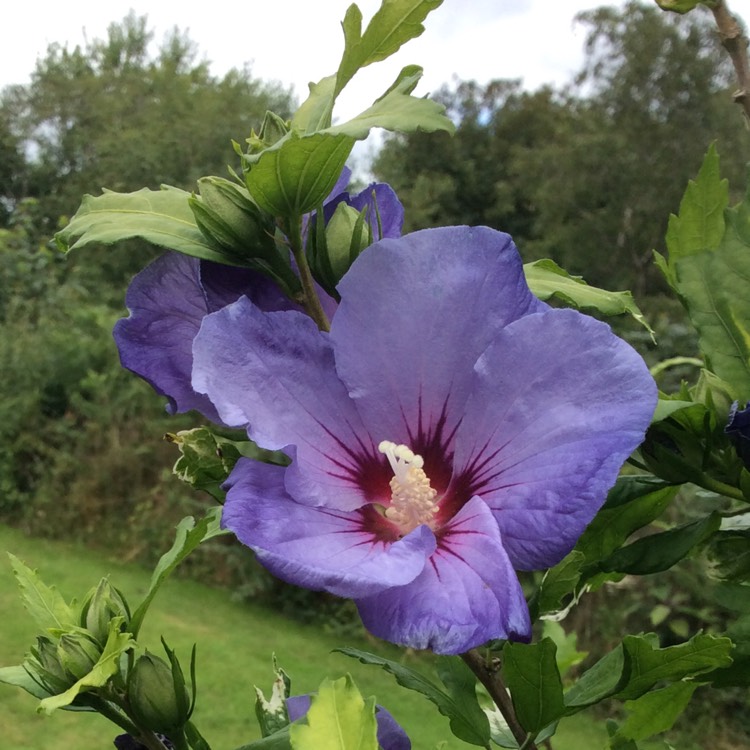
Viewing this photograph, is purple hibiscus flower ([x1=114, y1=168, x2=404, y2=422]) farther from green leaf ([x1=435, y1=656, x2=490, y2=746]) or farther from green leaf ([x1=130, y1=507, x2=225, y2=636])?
green leaf ([x1=435, y1=656, x2=490, y2=746])

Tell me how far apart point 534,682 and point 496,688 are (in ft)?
0.09

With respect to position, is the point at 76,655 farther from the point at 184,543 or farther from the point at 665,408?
the point at 665,408

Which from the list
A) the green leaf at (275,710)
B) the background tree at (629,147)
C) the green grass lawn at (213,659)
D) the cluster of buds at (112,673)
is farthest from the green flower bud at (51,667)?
the background tree at (629,147)

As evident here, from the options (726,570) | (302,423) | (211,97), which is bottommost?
(726,570)

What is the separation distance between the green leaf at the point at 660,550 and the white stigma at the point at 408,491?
157 mm

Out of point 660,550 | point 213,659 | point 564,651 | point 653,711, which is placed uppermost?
point 660,550

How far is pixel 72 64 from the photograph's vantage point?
12219 mm

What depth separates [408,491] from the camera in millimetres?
420

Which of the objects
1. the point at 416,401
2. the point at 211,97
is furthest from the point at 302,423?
the point at 211,97

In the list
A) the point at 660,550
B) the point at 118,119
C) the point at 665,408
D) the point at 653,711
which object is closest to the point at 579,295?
the point at 665,408

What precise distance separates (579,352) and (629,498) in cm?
19

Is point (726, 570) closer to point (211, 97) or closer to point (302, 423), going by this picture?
point (302, 423)

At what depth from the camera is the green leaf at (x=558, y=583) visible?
1.46 feet

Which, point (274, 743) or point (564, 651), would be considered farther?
point (564, 651)
